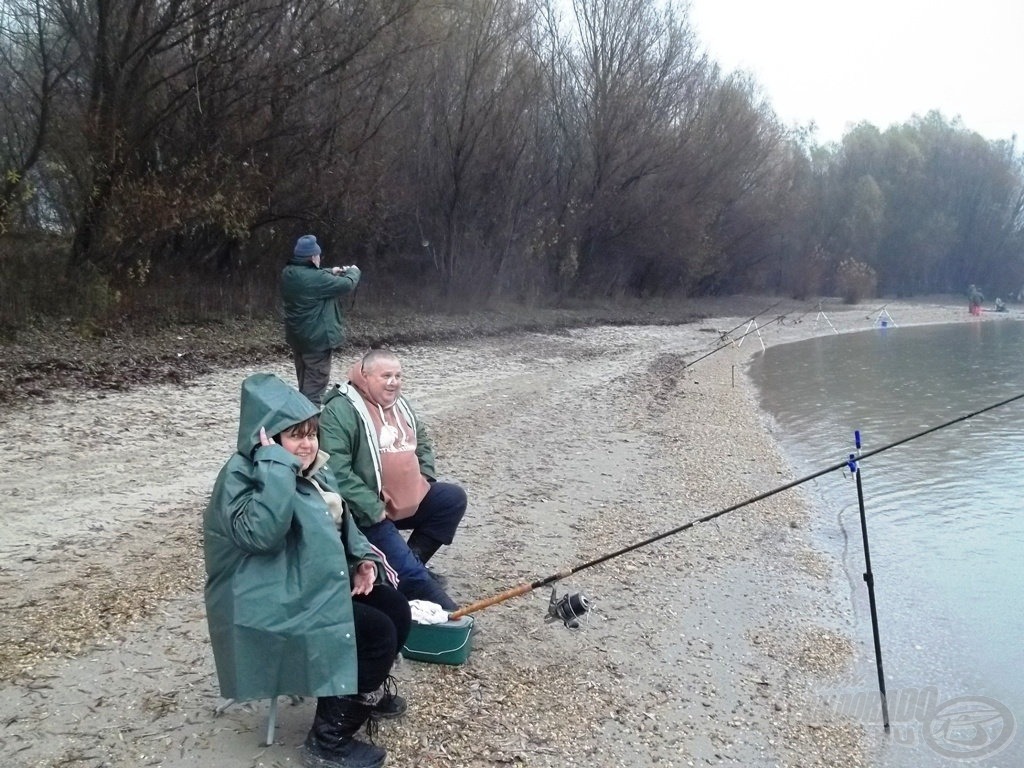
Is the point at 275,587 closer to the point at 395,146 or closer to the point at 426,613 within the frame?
the point at 426,613

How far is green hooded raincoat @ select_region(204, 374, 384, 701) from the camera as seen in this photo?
9.82ft

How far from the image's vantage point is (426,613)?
4.17 meters

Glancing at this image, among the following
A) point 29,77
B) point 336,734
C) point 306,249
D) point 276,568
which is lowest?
point 336,734

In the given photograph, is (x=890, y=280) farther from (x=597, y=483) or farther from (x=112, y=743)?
(x=112, y=743)

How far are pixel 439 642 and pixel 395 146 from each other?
18154 mm

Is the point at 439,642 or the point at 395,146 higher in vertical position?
the point at 395,146

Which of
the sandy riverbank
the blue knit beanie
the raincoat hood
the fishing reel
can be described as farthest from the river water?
the blue knit beanie

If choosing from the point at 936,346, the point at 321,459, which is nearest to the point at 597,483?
the point at 321,459

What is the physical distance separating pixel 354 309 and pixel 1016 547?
1451 cm

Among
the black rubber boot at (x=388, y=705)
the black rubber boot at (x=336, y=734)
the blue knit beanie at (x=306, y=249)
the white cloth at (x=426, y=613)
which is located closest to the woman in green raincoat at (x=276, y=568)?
the black rubber boot at (x=336, y=734)

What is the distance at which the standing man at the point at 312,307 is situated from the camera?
789cm

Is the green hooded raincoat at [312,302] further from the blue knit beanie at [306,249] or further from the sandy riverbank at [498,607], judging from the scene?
the sandy riverbank at [498,607]

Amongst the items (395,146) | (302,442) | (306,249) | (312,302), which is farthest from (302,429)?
(395,146)

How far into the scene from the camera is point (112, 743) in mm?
3406
